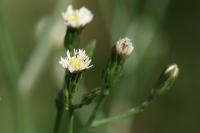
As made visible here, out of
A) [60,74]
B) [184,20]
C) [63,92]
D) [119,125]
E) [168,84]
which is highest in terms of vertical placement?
[63,92]

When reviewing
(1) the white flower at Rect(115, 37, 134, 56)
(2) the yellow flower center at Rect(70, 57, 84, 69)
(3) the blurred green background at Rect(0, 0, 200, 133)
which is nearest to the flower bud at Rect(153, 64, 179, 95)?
(1) the white flower at Rect(115, 37, 134, 56)

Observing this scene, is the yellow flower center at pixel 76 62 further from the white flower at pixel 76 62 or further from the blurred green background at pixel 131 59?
Result: the blurred green background at pixel 131 59

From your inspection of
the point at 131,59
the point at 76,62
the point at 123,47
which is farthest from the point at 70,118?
the point at 131,59

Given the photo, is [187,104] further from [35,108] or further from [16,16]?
[16,16]

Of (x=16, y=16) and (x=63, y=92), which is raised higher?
(x=63, y=92)

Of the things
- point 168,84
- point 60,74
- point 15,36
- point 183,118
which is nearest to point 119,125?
point 60,74

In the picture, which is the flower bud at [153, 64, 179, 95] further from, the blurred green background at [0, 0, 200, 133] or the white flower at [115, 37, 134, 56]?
the blurred green background at [0, 0, 200, 133]

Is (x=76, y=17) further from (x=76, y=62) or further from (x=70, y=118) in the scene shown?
(x=70, y=118)
